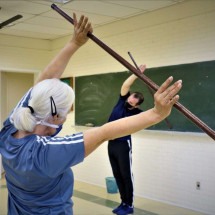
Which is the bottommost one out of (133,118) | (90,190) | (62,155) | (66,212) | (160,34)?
(90,190)

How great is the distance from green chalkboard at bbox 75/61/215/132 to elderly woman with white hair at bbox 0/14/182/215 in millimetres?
3189

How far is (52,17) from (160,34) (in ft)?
5.45

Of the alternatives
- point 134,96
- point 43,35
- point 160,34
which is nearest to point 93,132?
point 134,96

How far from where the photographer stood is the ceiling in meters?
4.44

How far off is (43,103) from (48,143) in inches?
5.7

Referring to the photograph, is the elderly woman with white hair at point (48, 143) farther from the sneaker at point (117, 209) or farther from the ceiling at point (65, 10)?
the ceiling at point (65, 10)

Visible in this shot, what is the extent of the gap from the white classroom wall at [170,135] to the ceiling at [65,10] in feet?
0.70

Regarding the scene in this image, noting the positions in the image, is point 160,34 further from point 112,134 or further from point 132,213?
point 112,134

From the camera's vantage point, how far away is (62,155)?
1.19 metres

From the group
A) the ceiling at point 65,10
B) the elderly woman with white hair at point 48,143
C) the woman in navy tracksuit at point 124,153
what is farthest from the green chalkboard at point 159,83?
the elderly woman with white hair at point 48,143

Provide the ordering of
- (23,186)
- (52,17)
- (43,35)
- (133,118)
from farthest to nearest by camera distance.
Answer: (43,35), (52,17), (23,186), (133,118)

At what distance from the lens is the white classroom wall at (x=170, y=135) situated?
4.28 meters

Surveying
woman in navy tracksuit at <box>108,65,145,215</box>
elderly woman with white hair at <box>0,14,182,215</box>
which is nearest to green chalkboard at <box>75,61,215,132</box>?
woman in navy tracksuit at <box>108,65,145,215</box>

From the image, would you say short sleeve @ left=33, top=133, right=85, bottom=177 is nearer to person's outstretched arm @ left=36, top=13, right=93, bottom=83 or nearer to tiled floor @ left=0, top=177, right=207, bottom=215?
person's outstretched arm @ left=36, top=13, right=93, bottom=83
